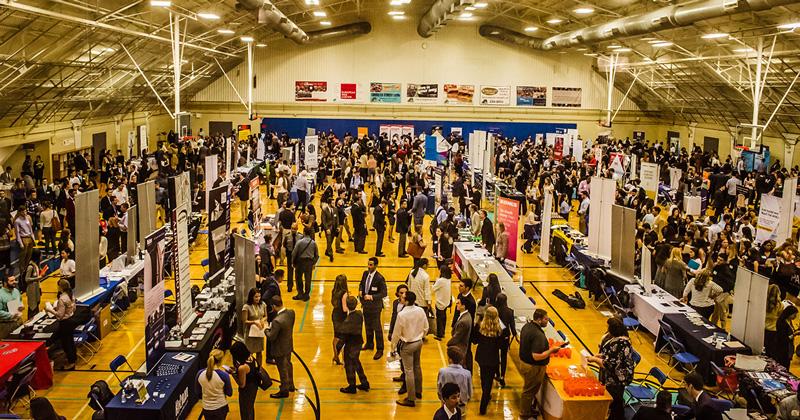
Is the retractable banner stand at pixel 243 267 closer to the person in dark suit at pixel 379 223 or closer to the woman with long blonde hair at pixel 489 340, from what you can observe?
the woman with long blonde hair at pixel 489 340

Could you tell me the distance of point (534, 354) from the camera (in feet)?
22.9

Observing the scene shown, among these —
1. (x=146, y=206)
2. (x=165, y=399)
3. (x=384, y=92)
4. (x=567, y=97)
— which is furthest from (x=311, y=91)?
(x=165, y=399)

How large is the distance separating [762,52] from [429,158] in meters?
12.4

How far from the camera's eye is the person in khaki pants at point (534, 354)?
6980mm

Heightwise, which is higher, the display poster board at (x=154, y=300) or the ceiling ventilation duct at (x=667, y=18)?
the ceiling ventilation duct at (x=667, y=18)

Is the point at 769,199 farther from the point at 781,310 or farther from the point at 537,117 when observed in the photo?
the point at 537,117

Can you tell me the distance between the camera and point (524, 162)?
22.0m

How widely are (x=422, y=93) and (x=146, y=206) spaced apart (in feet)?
80.1

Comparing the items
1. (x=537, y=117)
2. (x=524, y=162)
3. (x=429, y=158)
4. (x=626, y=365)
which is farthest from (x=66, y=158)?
(x=537, y=117)

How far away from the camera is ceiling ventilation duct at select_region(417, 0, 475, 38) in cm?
1962

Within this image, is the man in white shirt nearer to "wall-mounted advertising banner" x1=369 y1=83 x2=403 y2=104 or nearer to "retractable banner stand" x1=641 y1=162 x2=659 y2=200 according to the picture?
"retractable banner stand" x1=641 y1=162 x2=659 y2=200

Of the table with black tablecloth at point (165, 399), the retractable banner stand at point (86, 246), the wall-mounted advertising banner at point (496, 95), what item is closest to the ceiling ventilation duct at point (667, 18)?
the wall-mounted advertising banner at point (496, 95)

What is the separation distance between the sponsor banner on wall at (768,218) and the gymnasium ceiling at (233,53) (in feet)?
24.2

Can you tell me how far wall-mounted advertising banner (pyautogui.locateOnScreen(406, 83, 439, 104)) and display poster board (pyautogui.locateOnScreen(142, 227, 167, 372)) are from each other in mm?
27466
